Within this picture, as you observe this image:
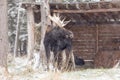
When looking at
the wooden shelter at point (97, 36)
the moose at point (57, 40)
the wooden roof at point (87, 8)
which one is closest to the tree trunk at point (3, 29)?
the moose at point (57, 40)

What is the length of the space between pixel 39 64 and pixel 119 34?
5.38 metres

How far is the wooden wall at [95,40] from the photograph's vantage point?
16828 millimetres

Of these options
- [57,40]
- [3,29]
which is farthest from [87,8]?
[3,29]

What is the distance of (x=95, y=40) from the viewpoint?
1705 centimetres

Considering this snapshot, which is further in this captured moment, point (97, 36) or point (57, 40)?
point (97, 36)

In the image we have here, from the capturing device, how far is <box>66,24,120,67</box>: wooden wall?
1683cm

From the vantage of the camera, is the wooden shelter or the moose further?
the wooden shelter

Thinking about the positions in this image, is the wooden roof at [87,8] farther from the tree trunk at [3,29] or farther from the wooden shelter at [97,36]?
the tree trunk at [3,29]

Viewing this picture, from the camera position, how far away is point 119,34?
16906mm

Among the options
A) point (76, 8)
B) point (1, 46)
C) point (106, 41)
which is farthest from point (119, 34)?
point (1, 46)

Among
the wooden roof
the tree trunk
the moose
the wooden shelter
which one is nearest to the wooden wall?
the wooden shelter

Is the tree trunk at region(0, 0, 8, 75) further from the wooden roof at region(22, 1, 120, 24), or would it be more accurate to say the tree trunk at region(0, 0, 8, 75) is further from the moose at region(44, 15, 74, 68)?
the wooden roof at region(22, 1, 120, 24)

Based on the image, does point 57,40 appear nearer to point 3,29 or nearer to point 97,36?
point 3,29

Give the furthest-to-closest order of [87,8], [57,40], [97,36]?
[97,36] → [87,8] → [57,40]
